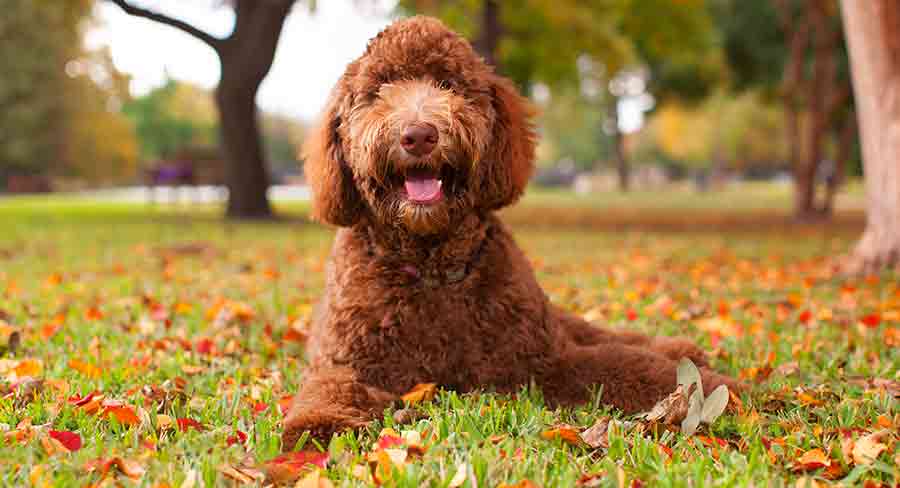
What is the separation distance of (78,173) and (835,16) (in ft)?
148

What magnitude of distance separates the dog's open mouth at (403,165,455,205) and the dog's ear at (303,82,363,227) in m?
0.35

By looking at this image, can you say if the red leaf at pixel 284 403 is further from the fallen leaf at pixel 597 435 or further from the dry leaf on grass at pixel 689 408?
the dry leaf on grass at pixel 689 408

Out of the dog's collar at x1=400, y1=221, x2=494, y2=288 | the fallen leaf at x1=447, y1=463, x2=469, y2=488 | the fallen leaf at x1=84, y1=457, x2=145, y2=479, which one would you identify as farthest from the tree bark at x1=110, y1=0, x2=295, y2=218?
the fallen leaf at x1=447, y1=463, x2=469, y2=488

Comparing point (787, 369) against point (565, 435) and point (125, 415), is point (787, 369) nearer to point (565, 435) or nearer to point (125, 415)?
point (565, 435)

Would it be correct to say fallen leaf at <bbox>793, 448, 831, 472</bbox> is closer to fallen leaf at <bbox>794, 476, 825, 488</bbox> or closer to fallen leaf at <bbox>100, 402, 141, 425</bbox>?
fallen leaf at <bbox>794, 476, 825, 488</bbox>

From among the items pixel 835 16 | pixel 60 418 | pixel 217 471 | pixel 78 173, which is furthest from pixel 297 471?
pixel 78 173

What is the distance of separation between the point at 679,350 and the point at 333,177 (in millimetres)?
1939

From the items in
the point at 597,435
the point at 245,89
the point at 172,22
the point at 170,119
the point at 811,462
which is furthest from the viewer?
the point at 170,119

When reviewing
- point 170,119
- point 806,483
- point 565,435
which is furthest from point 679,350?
point 170,119

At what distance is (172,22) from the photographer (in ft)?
48.3

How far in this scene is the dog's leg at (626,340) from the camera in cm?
402

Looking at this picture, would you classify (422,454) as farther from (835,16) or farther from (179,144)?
(179,144)

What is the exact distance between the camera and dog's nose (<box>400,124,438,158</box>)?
3.01m

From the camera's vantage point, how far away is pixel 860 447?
265cm
